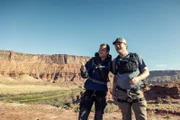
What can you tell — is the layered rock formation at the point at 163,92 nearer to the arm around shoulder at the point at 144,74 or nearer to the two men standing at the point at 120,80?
the two men standing at the point at 120,80

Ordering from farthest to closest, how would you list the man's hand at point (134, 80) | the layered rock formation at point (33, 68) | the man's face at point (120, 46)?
the layered rock formation at point (33, 68)
the man's face at point (120, 46)
the man's hand at point (134, 80)

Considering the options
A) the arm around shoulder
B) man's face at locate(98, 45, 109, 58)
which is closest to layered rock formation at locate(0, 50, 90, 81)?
man's face at locate(98, 45, 109, 58)

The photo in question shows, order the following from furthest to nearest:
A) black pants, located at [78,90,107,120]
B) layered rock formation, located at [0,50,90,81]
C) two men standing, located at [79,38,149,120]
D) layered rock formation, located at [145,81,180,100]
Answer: layered rock formation, located at [0,50,90,81]
layered rock formation, located at [145,81,180,100]
black pants, located at [78,90,107,120]
two men standing, located at [79,38,149,120]

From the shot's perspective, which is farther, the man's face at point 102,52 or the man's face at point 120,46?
the man's face at point 102,52

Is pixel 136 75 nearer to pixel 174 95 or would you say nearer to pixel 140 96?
pixel 140 96

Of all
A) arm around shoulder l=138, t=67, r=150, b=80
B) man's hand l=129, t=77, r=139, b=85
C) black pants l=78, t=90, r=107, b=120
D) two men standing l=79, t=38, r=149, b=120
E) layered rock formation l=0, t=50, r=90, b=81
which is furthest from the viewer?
layered rock formation l=0, t=50, r=90, b=81

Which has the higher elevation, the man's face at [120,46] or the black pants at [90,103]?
the man's face at [120,46]

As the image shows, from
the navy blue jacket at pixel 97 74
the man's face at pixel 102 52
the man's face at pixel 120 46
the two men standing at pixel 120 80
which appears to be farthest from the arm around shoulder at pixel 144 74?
the man's face at pixel 102 52

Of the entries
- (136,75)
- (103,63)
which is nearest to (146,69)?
(136,75)

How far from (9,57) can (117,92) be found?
609ft

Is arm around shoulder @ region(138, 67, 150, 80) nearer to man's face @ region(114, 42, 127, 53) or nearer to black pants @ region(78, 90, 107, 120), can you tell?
man's face @ region(114, 42, 127, 53)

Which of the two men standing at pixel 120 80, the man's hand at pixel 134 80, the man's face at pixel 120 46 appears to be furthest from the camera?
the man's face at pixel 120 46

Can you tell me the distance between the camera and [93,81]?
5641 mm

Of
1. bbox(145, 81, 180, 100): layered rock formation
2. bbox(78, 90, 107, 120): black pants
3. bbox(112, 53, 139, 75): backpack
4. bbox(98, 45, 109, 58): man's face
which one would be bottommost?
bbox(145, 81, 180, 100): layered rock formation
